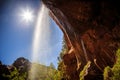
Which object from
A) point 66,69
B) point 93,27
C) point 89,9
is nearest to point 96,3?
point 89,9

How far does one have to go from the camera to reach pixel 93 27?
40.7m

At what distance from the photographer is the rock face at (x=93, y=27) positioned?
38312 mm

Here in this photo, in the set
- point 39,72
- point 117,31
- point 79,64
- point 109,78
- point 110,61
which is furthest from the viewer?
point 39,72

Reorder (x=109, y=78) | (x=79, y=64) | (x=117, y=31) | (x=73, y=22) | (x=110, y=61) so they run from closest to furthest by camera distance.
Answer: (x=109, y=78) < (x=117, y=31) < (x=110, y=61) < (x=73, y=22) < (x=79, y=64)

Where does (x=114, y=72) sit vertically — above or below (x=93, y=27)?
below

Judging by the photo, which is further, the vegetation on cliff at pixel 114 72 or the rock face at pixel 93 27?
the rock face at pixel 93 27

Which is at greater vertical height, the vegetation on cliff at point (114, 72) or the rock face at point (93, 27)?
the rock face at point (93, 27)

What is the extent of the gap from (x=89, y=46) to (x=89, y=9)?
22.0 feet

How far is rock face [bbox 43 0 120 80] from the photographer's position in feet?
126

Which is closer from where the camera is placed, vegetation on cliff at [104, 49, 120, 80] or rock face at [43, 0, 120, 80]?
vegetation on cliff at [104, 49, 120, 80]

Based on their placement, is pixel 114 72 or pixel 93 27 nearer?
pixel 114 72

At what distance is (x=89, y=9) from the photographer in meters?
40.6

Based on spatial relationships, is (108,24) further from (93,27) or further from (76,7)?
(76,7)

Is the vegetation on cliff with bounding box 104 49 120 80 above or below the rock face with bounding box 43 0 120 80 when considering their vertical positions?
below
